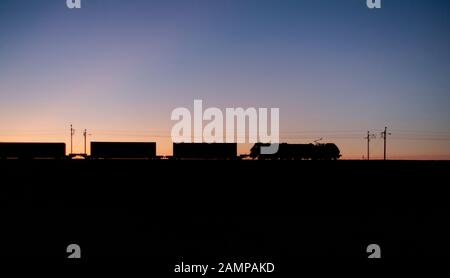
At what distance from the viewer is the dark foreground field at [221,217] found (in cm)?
902

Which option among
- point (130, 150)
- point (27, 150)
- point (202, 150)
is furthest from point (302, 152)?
point (27, 150)

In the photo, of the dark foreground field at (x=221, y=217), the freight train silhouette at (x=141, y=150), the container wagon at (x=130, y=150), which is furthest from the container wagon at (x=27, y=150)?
the dark foreground field at (x=221, y=217)

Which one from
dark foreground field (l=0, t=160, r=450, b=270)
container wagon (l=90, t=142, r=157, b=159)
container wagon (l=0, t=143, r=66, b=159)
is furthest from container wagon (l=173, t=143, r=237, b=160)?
dark foreground field (l=0, t=160, r=450, b=270)

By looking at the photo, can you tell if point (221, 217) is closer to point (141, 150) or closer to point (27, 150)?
point (141, 150)

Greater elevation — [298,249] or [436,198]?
[436,198]

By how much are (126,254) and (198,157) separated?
58130mm

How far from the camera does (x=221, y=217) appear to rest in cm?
1224

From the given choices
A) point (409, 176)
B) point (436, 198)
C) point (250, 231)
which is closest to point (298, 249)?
point (250, 231)

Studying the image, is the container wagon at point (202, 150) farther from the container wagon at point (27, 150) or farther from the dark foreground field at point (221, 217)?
the dark foreground field at point (221, 217)

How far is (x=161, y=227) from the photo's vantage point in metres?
11.0

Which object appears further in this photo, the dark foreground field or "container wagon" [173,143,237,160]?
"container wagon" [173,143,237,160]

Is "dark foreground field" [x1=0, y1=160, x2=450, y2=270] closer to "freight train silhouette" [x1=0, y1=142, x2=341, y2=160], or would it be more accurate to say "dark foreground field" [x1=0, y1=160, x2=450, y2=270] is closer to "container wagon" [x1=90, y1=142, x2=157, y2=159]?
"freight train silhouette" [x1=0, y1=142, x2=341, y2=160]

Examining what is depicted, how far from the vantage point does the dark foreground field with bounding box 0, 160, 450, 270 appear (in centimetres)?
902
